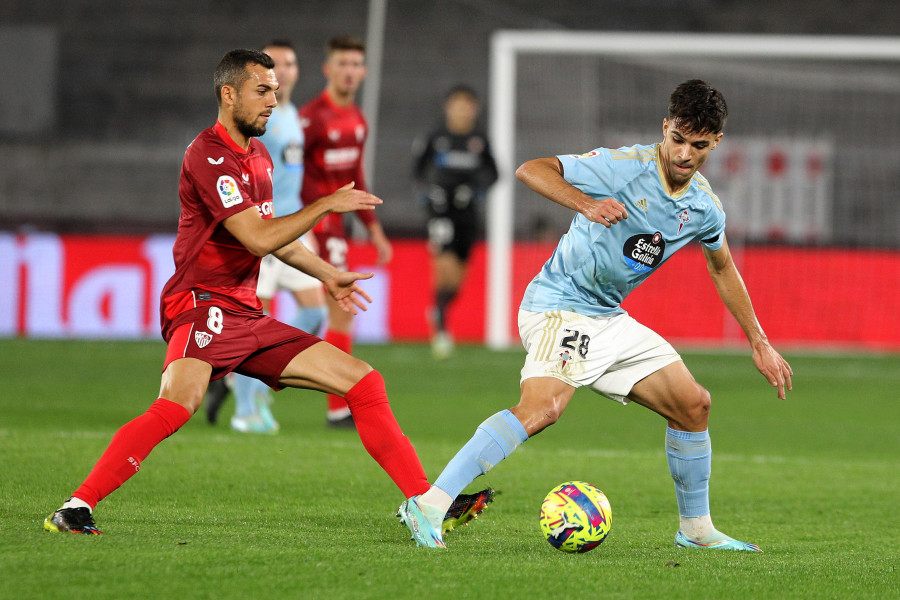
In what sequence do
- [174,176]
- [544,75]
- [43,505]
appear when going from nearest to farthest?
[43,505], [544,75], [174,176]

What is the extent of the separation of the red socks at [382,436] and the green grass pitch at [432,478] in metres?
0.26

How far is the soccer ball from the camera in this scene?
4.41m

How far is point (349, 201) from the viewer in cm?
430

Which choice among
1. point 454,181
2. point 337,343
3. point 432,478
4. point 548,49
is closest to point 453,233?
point 454,181

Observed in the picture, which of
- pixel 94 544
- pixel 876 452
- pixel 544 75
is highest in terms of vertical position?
pixel 544 75

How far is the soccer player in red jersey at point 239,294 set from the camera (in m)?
4.49

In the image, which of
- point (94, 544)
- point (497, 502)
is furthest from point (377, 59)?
point (94, 544)

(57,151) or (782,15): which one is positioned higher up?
(782,15)

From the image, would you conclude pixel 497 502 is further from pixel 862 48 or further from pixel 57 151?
pixel 57 151

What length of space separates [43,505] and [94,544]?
3.41 feet

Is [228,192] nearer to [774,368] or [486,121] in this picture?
[774,368]

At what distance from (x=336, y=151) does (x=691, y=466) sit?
4082 mm

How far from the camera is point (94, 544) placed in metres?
4.02

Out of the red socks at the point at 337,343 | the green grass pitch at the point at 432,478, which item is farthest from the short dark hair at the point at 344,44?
the green grass pitch at the point at 432,478
